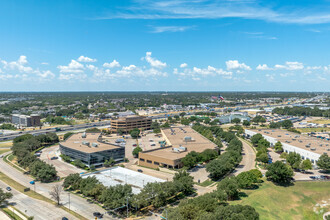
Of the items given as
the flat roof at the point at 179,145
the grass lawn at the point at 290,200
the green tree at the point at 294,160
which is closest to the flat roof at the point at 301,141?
the green tree at the point at 294,160

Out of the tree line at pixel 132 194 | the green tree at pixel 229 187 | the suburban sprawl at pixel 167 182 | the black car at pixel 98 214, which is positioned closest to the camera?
the black car at pixel 98 214

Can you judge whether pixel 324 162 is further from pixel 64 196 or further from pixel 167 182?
pixel 64 196

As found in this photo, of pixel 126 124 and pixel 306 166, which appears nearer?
pixel 306 166

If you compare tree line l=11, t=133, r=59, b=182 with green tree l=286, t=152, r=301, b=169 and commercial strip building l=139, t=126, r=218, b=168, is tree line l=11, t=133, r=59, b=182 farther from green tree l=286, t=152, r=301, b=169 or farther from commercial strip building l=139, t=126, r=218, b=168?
green tree l=286, t=152, r=301, b=169

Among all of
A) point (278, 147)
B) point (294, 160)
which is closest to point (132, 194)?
point (294, 160)

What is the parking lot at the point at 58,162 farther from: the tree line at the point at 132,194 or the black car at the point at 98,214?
the black car at the point at 98,214

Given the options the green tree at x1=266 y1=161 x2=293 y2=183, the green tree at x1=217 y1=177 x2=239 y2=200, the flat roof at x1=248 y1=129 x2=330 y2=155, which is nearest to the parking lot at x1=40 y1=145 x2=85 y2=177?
the green tree at x1=217 y1=177 x2=239 y2=200
